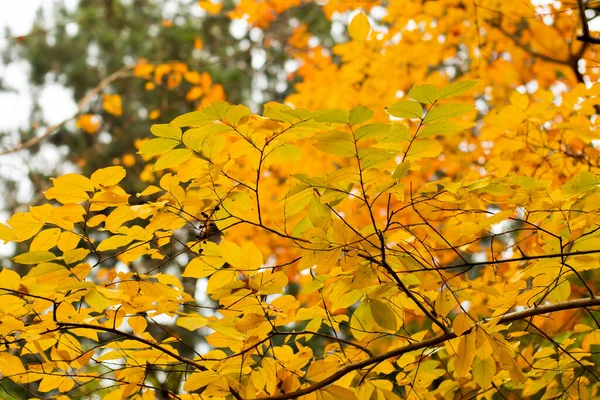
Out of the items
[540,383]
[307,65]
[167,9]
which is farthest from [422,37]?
[167,9]

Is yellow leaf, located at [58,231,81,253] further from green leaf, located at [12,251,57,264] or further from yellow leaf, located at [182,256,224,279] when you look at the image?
yellow leaf, located at [182,256,224,279]

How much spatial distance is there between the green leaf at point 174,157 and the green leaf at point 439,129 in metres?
0.37

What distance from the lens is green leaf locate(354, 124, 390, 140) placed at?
0.82 metres

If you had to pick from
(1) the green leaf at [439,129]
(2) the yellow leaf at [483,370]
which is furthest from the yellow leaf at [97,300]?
(2) the yellow leaf at [483,370]

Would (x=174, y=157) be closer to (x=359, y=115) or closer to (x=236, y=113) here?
(x=236, y=113)

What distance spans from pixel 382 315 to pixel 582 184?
15.2 inches

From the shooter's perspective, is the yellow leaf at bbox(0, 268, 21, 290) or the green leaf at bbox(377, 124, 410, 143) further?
the yellow leaf at bbox(0, 268, 21, 290)

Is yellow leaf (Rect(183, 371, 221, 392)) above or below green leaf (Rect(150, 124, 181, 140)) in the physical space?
below

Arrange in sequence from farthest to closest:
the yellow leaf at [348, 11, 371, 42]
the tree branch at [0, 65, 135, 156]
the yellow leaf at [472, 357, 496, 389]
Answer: the tree branch at [0, 65, 135, 156], the yellow leaf at [348, 11, 371, 42], the yellow leaf at [472, 357, 496, 389]

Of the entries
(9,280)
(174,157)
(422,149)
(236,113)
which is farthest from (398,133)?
(9,280)

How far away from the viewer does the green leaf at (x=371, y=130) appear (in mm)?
823

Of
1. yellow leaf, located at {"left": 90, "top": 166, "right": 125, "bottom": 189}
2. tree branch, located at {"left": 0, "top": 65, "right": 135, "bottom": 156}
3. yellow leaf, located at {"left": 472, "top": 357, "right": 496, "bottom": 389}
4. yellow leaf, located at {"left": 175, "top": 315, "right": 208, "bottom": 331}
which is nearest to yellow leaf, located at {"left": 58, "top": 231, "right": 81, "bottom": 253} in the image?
yellow leaf, located at {"left": 90, "top": 166, "right": 125, "bottom": 189}

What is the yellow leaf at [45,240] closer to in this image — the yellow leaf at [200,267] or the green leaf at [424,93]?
the yellow leaf at [200,267]

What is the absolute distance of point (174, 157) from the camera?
94 centimetres
